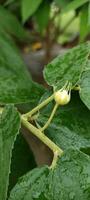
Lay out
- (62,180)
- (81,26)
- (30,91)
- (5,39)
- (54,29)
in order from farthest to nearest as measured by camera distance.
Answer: (54,29), (5,39), (81,26), (30,91), (62,180)

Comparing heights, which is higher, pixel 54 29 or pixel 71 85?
pixel 54 29

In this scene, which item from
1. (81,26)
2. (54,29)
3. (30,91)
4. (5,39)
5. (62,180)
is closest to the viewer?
(62,180)

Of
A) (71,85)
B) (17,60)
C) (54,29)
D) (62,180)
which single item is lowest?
(62,180)

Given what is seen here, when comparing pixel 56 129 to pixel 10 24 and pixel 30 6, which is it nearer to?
pixel 30 6

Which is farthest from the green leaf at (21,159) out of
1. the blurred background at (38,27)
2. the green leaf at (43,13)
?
the green leaf at (43,13)

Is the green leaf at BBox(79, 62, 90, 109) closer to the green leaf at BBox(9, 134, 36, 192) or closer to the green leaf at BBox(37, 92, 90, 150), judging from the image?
the green leaf at BBox(37, 92, 90, 150)

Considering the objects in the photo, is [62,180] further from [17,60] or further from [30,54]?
[30,54]

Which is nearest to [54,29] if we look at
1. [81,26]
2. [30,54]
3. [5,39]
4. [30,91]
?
[30,54]
